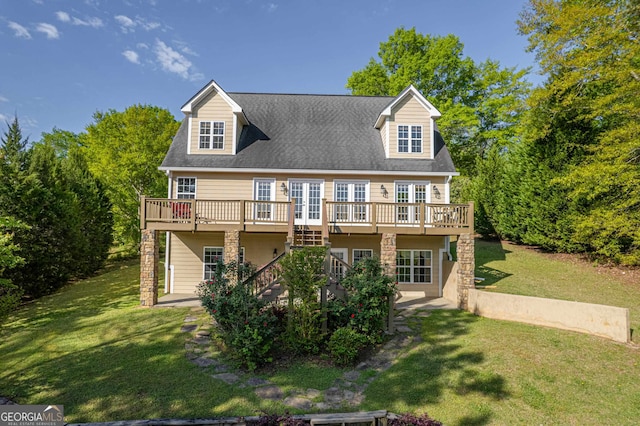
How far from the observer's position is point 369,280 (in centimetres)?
902

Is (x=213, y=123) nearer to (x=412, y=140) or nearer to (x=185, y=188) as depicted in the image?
(x=185, y=188)

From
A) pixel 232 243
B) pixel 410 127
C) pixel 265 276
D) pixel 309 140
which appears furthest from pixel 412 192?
pixel 232 243

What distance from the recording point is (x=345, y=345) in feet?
25.7

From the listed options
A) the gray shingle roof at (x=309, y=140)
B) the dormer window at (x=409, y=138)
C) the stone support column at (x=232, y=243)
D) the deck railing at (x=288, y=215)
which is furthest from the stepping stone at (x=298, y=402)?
the dormer window at (x=409, y=138)

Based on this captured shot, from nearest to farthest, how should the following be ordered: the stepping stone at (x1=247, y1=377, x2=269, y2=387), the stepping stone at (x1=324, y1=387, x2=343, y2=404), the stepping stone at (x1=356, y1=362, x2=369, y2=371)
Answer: the stepping stone at (x1=324, y1=387, x2=343, y2=404)
the stepping stone at (x1=247, y1=377, x2=269, y2=387)
the stepping stone at (x1=356, y1=362, x2=369, y2=371)

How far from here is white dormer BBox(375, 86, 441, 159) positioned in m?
15.1

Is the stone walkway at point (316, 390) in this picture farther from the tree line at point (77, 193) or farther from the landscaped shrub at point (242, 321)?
the tree line at point (77, 193)

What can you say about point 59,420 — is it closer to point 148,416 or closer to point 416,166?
point 148,416

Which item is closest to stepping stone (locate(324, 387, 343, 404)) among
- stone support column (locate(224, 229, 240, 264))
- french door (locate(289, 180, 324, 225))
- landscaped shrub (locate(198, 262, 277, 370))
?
landscaped shrub (locate(198, 262, 277, 370))

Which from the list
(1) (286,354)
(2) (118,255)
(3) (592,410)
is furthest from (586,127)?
(2) (118,255)

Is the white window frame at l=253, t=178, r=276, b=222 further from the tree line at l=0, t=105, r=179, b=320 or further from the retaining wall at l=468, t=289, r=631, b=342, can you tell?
the retaining wall at l=468, t=289, r=631, b=342

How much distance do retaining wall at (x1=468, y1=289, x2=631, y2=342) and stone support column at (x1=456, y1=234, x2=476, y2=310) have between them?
515 millimetres

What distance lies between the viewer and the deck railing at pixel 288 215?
40.7 feet

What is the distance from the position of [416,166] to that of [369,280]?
764 centimetres
